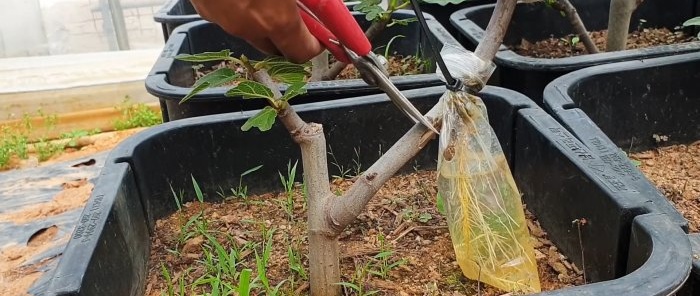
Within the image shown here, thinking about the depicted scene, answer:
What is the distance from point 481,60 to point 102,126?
2.17m

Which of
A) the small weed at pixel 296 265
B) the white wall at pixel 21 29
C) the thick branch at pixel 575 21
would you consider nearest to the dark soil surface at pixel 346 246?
the small weed at pixel 296 265

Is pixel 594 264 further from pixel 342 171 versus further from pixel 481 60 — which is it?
pixel 342 171

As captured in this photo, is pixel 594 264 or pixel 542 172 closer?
pixel 594 264

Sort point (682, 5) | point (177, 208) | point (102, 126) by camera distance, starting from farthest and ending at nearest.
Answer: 1. point (102, 126)
2. point (682, 5)
3. point (177, 208)

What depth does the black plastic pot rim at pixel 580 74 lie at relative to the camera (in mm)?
1004

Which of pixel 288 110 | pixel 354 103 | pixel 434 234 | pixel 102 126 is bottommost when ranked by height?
pixel 102 126

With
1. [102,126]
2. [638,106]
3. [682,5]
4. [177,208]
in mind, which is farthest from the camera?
[102,126]

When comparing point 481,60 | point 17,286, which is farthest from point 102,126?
point 481,60

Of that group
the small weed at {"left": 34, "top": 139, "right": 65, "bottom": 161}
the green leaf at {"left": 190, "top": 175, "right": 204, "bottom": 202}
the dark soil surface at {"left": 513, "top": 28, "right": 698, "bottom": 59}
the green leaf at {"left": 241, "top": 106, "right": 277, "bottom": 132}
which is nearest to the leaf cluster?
the green leaf at {"left": 241, "top": 106, "right": 277, "bottom": 132}

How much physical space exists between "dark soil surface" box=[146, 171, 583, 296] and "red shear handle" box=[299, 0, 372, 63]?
0.33 metres

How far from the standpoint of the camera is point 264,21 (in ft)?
1.77

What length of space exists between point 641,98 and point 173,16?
4.10ft

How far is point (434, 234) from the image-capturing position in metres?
0.95

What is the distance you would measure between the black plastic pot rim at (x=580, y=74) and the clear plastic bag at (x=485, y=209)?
237 mm
